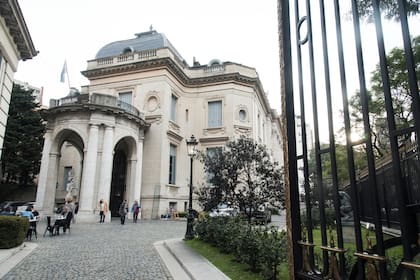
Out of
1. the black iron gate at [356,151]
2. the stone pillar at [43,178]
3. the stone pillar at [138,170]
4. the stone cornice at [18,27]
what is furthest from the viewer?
the stone pillar at [138,170]

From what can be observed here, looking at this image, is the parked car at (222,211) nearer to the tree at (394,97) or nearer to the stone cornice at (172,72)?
the tree at (394,97)

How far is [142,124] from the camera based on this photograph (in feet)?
78.6

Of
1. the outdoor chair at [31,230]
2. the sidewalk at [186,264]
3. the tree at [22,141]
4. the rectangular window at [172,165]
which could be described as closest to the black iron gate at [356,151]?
the sidewalk at [186,264]

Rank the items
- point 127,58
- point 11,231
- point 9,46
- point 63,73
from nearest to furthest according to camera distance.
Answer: point 11,231, point 9,46, point 127,58, point 63,73

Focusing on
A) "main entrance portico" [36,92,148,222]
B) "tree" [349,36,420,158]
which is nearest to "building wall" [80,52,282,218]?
"main entrance portico" [36,92,148,222]

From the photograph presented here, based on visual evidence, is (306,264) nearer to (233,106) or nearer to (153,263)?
(153,263)

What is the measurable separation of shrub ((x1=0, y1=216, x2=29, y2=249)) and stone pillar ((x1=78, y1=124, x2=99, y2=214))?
9725mm

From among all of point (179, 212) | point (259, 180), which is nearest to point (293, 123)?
point (259, 180)


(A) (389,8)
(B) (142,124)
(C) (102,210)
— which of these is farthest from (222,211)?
(B) (142,124)

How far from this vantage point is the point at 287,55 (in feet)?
9.84

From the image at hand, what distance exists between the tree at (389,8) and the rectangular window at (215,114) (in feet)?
82.1

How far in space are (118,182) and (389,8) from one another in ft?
83.5

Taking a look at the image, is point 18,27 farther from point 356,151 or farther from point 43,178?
point 43,178

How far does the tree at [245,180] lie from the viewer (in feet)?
33.0
